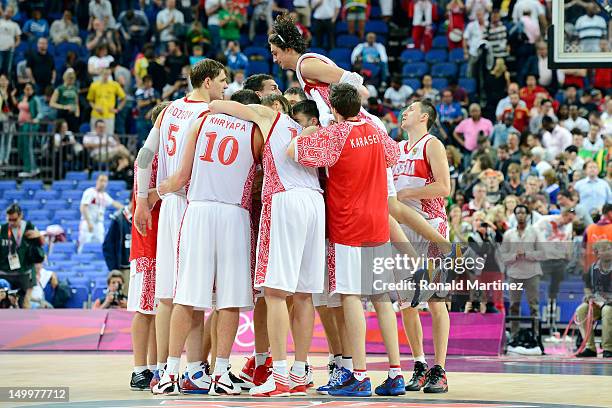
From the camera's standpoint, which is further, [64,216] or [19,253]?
[64,216]

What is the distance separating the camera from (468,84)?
75.8 feet

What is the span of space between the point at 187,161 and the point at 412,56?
50.5 ft

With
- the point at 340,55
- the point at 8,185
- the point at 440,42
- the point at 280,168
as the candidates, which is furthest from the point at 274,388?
the point at 440,42

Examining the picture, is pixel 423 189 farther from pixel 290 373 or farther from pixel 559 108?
pixel 559 108

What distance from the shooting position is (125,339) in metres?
14.6

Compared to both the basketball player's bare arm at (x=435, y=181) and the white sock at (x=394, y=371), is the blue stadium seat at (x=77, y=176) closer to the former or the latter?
the basketball player's bare arm at (x=435, y=181)

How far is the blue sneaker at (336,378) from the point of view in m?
9.22

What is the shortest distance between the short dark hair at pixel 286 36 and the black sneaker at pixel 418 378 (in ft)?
8.83

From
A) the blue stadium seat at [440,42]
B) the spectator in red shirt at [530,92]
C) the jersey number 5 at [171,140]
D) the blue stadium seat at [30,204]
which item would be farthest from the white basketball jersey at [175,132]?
the blue stadium seat at [440,42]

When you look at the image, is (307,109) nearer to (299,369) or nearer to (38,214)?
(299,369)

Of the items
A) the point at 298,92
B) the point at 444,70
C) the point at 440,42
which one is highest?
the point at 440,42

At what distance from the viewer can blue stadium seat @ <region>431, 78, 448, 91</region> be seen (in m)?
23.0

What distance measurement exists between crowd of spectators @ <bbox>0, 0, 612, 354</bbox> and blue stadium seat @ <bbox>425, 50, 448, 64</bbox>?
0.70 feet

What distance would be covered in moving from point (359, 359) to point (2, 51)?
16184 mm
